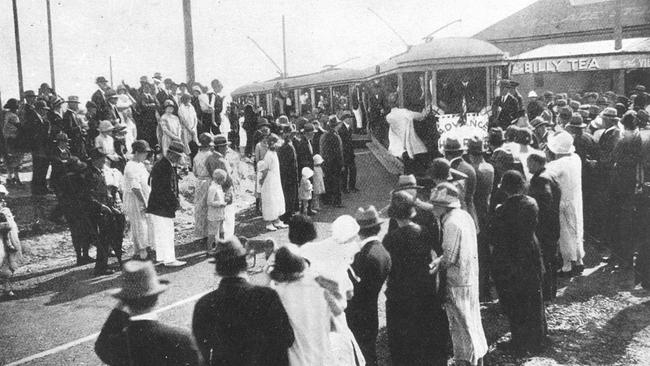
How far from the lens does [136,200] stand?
28.7 ft

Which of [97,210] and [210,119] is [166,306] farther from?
[210,119]

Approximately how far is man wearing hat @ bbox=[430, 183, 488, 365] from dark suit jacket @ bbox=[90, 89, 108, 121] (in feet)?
30.8

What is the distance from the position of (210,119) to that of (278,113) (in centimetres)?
650

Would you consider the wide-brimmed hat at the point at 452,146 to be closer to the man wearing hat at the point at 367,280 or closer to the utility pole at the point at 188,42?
the man wearing hat at the point at 367,280

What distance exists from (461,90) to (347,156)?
9.91ft

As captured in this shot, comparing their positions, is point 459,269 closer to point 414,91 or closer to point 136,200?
point 136,200

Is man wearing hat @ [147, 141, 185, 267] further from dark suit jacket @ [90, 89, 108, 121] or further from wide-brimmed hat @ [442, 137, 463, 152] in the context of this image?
dark suit jacket @ [90, 89, 108, 121]

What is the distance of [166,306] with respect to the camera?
6.93 metres

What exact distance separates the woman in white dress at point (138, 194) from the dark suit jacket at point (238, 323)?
555 cm

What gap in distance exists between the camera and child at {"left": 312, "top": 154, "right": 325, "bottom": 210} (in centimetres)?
1211

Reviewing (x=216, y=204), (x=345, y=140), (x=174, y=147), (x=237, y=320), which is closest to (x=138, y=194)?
(x=174, y=147)

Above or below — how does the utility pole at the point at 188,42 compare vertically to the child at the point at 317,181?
above

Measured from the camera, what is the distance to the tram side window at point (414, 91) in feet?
44.1

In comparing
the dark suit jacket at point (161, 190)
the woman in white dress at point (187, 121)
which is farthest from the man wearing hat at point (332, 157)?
the dark suit jacket at point (161, 190)
